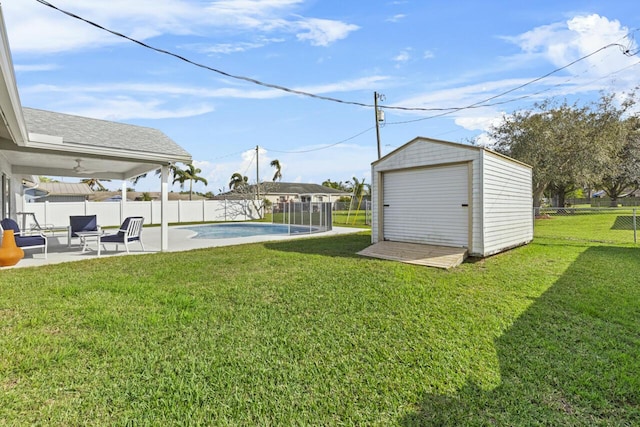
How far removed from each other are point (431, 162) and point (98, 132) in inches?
350

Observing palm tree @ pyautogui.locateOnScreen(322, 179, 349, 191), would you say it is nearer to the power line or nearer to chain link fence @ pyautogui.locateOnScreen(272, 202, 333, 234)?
the power line

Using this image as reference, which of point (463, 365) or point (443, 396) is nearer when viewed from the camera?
point (443, 396)

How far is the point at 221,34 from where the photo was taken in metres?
8.18

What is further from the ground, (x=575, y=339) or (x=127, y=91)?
(x=127, y=91)

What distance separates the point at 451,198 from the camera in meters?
8.00

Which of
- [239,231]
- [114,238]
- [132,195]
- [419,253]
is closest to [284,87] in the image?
[419,253]

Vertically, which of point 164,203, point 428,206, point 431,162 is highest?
point 431,162

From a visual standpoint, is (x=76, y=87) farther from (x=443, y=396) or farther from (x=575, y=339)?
(x=575, y=339)

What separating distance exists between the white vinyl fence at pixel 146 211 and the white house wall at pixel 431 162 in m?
11.4

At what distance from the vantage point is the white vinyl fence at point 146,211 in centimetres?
1755

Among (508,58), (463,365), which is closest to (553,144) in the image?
(508,58)

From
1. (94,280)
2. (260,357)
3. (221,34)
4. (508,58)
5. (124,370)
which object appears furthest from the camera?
(508,58)

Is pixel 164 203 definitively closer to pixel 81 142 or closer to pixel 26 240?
pixel 81 142

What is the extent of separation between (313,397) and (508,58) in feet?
42.3
